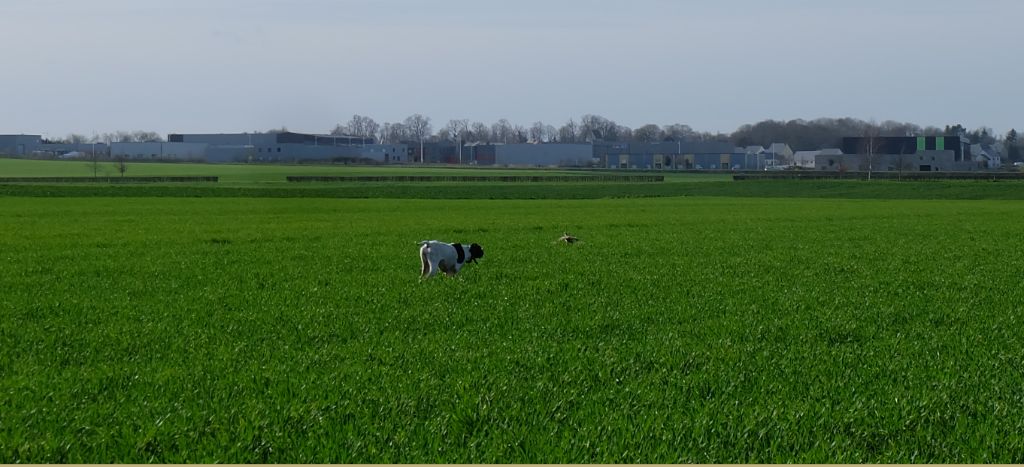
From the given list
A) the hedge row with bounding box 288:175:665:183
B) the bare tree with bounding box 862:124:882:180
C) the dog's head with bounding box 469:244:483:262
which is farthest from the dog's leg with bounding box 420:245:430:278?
the bare tree with bounding box 862:124:882:180

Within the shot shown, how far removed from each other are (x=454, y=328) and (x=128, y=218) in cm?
3275

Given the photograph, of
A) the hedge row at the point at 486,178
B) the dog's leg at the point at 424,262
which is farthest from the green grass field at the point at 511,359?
the hedge row at the point at 486,178

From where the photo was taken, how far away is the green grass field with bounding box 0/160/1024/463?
24.2 ft

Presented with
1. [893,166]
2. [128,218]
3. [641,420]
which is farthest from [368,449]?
[893,166]

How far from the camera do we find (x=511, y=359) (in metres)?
10.5

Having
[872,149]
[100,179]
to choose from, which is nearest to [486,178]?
[100,179]

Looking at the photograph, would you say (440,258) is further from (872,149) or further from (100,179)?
(872,149)

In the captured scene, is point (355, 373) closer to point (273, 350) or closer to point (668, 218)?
point (273, 350)

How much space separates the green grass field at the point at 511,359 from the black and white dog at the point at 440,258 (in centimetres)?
44

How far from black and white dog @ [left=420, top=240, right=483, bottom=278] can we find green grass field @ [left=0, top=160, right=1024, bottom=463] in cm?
44

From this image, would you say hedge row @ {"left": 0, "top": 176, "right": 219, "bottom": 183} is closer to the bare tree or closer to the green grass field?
the green grass field

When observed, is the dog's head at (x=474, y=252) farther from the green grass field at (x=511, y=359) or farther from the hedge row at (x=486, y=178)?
the hedge row at (x=486, y=178)

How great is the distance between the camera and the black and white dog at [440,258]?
18094mm

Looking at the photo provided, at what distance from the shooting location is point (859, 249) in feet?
87.1
